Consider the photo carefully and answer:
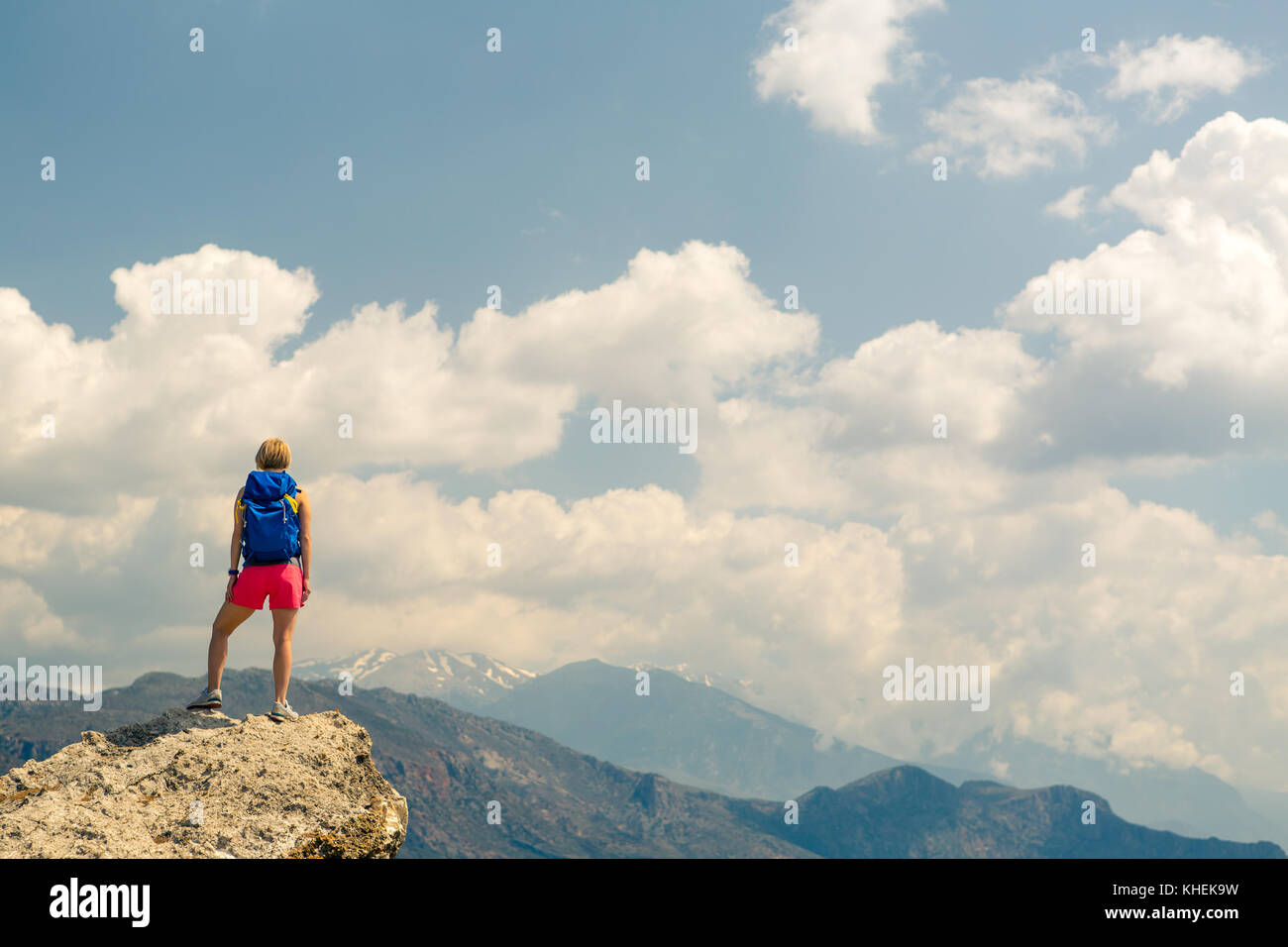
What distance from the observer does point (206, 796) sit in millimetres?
10805

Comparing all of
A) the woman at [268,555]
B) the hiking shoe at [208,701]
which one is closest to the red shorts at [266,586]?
the woman at [268,555]

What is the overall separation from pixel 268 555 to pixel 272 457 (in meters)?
1.29

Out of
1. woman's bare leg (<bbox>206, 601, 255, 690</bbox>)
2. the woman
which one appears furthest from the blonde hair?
woman's bare leg (<bbox>206, 601, 255, 690</bbox>)

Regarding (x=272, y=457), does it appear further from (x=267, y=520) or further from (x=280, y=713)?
(x=280, y=713)

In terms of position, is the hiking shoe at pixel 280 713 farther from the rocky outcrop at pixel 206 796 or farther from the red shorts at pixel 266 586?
the red shorts at pixel 266 586

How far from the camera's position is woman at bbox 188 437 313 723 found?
1205 cm

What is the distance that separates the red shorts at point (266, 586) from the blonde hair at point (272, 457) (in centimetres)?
129

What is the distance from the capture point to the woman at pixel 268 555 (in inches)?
474

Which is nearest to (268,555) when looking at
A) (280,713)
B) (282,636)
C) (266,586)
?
(266,586)

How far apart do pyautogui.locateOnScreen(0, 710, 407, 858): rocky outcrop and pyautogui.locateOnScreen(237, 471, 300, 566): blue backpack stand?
2301 mm

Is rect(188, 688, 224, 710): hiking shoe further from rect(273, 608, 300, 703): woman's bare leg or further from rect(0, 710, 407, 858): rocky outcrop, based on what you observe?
rect(273, 608, 300, 703): woman's bare leg
